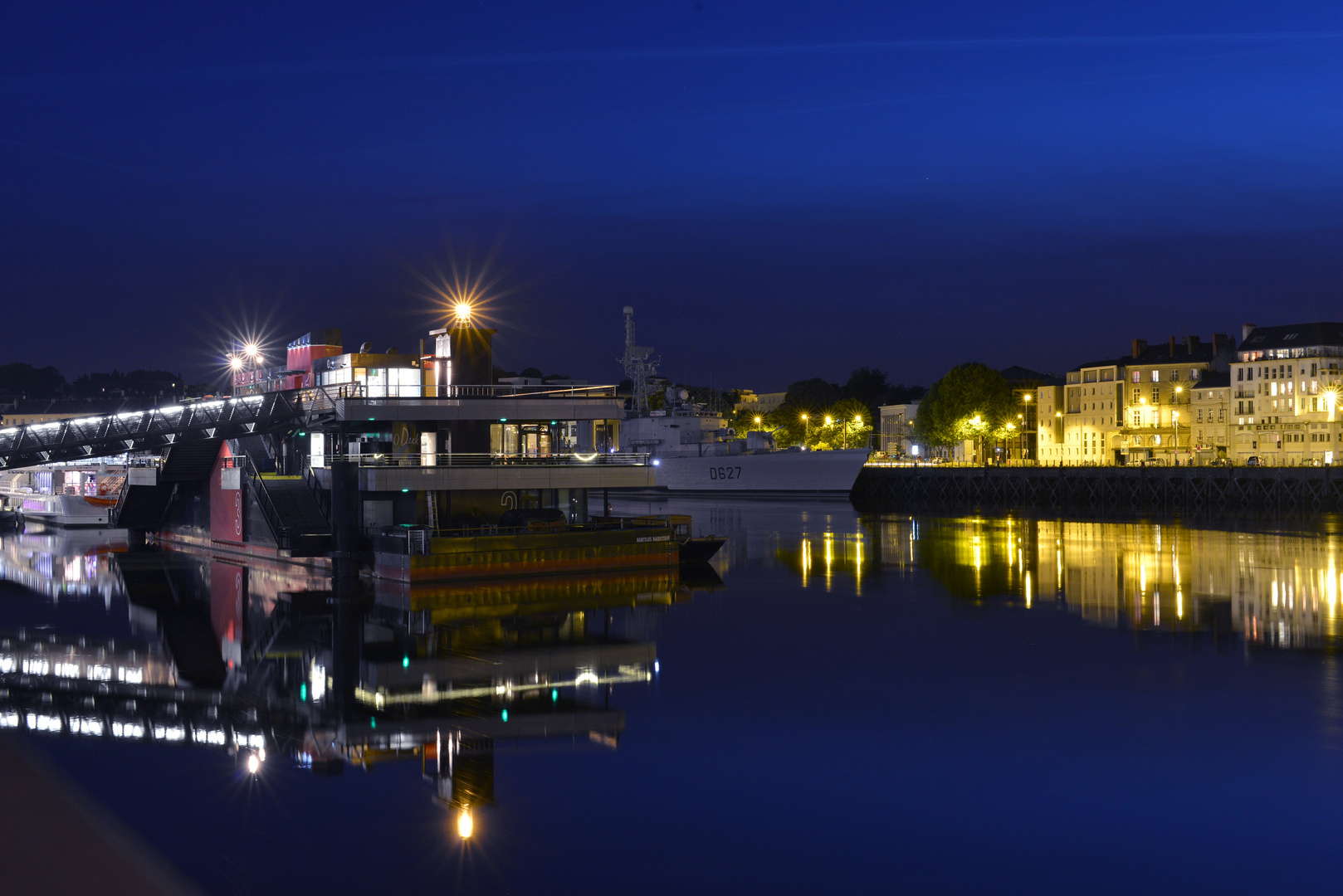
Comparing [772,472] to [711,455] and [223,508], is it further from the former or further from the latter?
[223,508]

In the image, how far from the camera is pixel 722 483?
96562 mm

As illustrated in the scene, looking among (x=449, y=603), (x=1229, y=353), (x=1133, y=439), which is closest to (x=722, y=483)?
(x=1133, y=439)

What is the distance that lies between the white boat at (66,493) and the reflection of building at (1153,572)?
40338mm

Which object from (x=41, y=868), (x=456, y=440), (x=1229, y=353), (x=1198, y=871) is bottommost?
(x=1198, y=871)

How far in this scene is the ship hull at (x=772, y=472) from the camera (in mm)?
90125

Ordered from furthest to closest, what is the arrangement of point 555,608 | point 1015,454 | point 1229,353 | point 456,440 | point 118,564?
point 1015,454 < point 1229,353 < point 118,564 < point 456,440 < point 555,608

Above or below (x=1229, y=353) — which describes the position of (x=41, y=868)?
below

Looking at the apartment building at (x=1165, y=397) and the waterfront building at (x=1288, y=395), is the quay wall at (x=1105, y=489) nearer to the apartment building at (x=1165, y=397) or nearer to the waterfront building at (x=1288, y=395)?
the waterfront building at (x=1288, y=395)

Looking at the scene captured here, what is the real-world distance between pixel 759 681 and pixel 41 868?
13575 mm

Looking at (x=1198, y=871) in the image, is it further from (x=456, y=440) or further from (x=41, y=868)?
(x=456, y=440)

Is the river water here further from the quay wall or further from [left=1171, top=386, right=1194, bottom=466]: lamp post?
[left=1171, top=386, right=1194, bottom=466]: lamp post

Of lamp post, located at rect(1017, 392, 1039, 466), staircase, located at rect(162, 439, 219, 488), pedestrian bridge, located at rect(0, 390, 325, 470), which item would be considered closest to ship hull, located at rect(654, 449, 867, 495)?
staircase, located at rect(162, 439, 219, 488)

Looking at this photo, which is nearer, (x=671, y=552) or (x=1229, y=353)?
(x=671, y=552)

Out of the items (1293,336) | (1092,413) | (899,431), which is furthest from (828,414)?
(1293,336)
